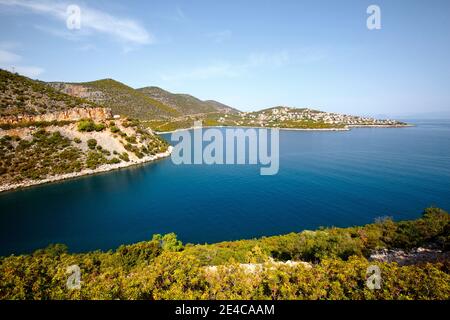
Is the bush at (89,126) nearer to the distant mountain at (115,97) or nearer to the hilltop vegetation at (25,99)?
the hilltop vegetation at (25,99)

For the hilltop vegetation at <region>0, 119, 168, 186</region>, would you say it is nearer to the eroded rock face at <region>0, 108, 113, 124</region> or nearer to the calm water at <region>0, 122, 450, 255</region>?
the eroded rock face at <region>0, 108, 113, 124</region>

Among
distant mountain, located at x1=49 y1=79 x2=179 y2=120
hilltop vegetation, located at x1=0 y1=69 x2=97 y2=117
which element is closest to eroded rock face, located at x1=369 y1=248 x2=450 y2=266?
hilltop vegetation, located at x1=0 y1=69 x2=97 y2=117

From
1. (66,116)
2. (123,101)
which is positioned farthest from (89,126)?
(123,101)

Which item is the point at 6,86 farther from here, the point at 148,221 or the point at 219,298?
the point at 219,298

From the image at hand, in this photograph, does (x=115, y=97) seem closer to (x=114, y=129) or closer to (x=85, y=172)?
(x=114, y=129)

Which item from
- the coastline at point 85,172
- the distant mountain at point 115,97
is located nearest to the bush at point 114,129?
the coastline at point 85,172

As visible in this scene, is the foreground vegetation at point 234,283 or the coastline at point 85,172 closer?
the foreground vegetation at point 234,283

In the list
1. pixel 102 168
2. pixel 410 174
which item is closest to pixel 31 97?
pixel 102 168
